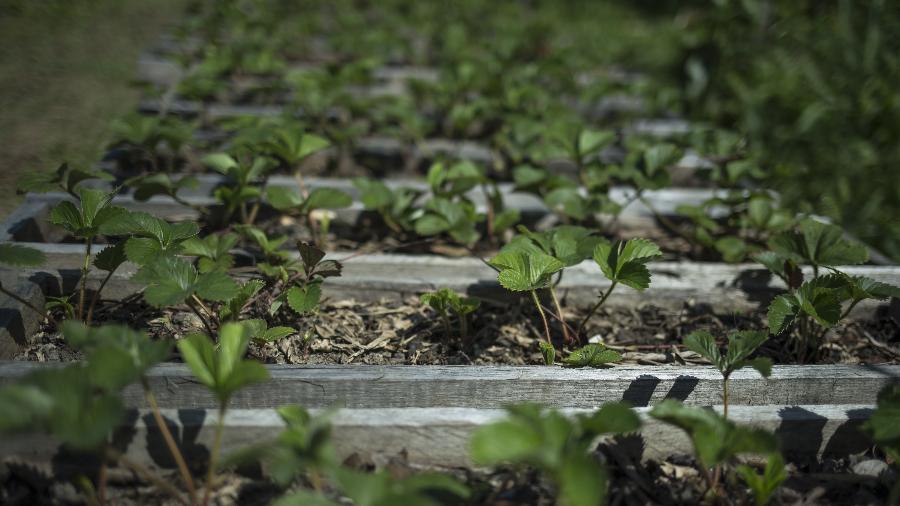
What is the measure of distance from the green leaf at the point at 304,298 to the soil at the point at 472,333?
0.11 metres

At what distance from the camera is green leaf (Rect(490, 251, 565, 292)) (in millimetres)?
1283

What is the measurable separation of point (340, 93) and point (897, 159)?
202cm

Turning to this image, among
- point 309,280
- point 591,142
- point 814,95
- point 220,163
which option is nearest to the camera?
point 309,280

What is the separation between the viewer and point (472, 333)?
1525 millimetres

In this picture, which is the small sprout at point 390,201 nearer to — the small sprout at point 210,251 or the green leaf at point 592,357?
the small sprout at point 210,251

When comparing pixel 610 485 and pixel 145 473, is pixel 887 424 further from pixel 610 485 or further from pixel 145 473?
pixel 145 473

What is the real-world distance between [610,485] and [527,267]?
0.41 metres

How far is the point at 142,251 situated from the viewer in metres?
1.24

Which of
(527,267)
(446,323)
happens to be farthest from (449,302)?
(527,267)

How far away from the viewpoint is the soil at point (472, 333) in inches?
56.2

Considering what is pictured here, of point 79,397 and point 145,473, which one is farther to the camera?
point 145,473

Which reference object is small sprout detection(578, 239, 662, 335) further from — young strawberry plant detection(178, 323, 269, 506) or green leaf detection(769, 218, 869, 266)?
young strawberry plant detection(178, 323, 269, 506)

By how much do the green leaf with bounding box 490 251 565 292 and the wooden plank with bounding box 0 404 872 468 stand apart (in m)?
0.25

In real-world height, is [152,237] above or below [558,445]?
above
